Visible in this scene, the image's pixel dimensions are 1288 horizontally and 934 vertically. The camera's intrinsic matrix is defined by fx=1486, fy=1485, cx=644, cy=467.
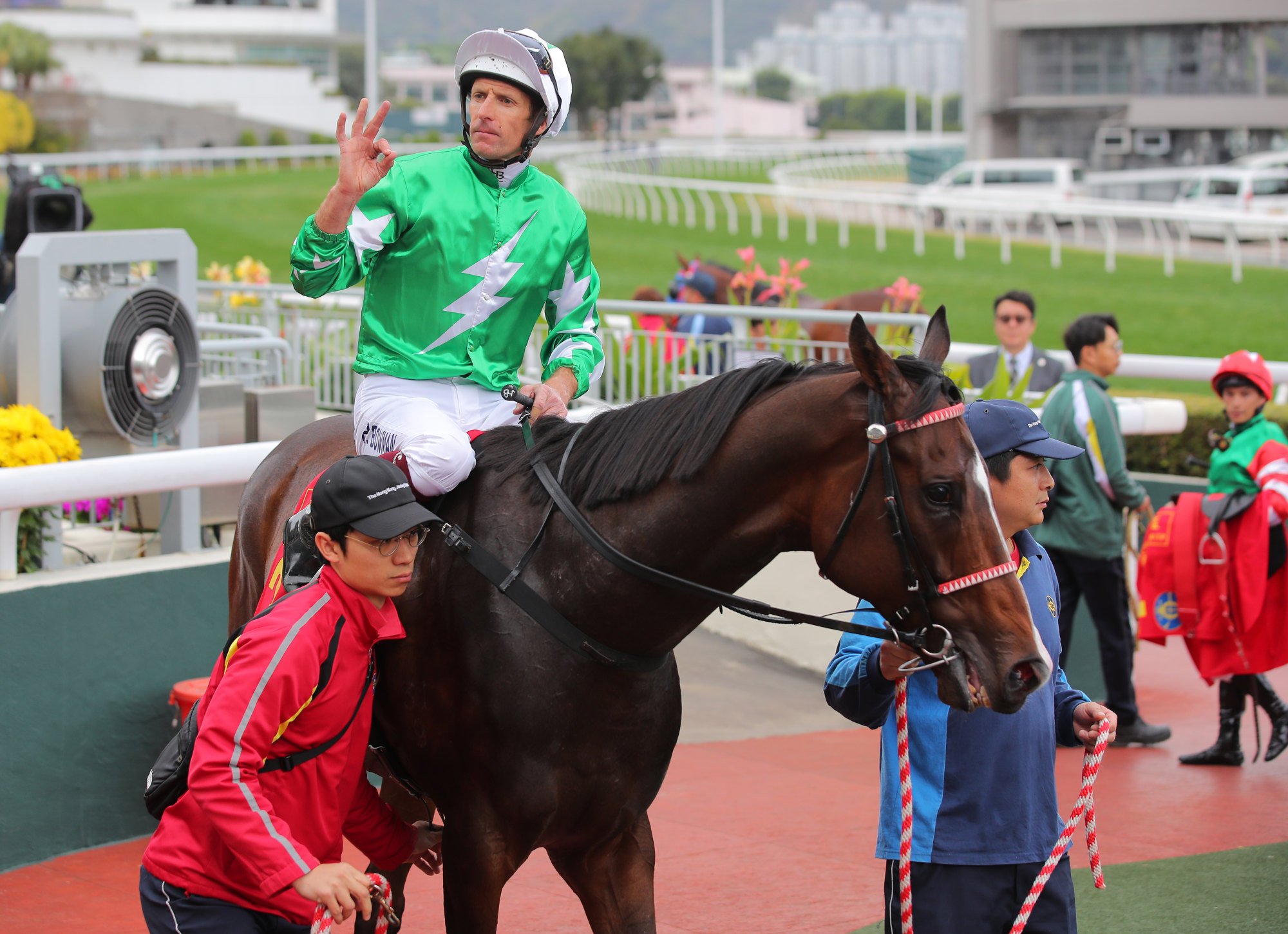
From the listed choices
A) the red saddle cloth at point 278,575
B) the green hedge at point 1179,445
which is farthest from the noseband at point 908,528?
the green hedge at point 1179,445

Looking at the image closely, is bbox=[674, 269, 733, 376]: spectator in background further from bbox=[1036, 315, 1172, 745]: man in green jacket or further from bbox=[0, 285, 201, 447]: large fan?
A: bbox=[0, 285, 201, 447]: large fan

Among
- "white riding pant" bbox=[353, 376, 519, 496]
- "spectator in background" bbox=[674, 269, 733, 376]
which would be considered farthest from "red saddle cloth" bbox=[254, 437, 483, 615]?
"spectator in background" bbox=[674, 269, 733, 376]

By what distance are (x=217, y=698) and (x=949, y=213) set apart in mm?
→ 28920

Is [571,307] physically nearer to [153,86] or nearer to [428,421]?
[428,421]

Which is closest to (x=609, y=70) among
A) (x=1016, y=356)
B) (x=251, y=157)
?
(x=251, y=157)

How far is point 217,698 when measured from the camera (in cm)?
262

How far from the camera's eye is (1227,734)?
6.45m

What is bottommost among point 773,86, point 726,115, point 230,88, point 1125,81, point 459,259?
point 459,259

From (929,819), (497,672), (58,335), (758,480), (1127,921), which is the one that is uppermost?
(58,335)

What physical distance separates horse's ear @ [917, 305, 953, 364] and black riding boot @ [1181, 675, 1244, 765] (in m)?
4.19

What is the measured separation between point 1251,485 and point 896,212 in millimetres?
25276

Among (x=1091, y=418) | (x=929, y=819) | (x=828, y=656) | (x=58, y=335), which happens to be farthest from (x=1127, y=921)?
(x=58, y=335)

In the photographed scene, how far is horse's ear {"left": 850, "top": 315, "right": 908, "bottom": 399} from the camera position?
2.62m

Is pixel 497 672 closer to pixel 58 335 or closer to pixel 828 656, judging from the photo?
pixel 58 335
